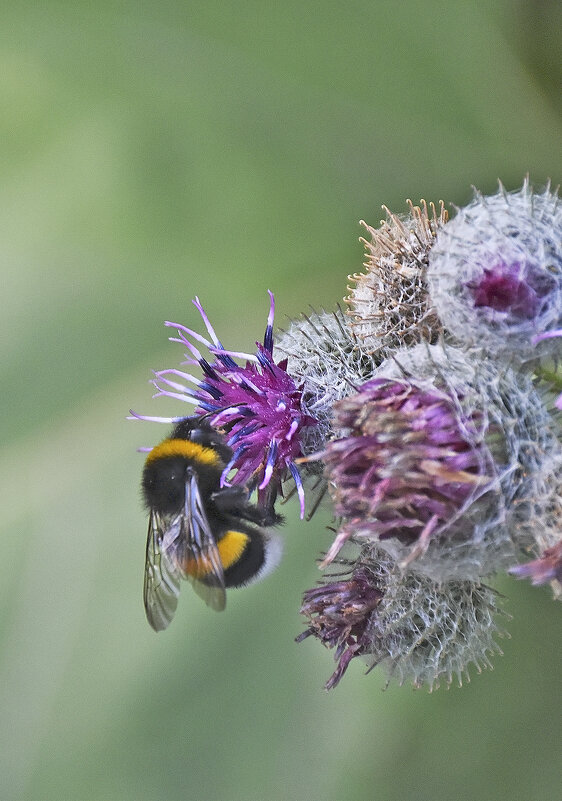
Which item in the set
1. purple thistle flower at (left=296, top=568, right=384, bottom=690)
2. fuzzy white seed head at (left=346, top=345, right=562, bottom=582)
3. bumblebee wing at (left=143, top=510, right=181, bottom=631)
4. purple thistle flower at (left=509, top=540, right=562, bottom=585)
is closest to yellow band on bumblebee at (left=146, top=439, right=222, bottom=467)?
bumblebee wing at (left=143, top=510, right=181, bottom=631)

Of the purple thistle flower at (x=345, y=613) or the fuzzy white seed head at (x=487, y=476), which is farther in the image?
the purple thistle flower at (x=345, y=613)

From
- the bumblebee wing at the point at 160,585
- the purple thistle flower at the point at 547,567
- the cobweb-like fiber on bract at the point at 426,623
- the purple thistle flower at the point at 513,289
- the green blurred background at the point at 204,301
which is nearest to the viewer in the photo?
the purple thistle flower at the point at 547,567

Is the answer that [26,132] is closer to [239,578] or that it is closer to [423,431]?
[239,578]

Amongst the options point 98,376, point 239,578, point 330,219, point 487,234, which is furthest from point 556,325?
point 98,376

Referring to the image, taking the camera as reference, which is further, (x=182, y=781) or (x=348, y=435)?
(x=182, y=781)

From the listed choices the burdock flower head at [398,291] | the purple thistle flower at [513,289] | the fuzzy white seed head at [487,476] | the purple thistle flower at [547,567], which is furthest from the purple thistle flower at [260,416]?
the purple thistle flower at [547,567]

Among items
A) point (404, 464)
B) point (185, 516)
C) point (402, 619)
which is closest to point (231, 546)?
point (185, 516)

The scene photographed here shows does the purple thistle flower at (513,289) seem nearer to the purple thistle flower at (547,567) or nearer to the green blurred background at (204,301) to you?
the purple thistle flower at (547,567)

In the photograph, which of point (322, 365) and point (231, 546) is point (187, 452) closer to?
point (231, 546)
